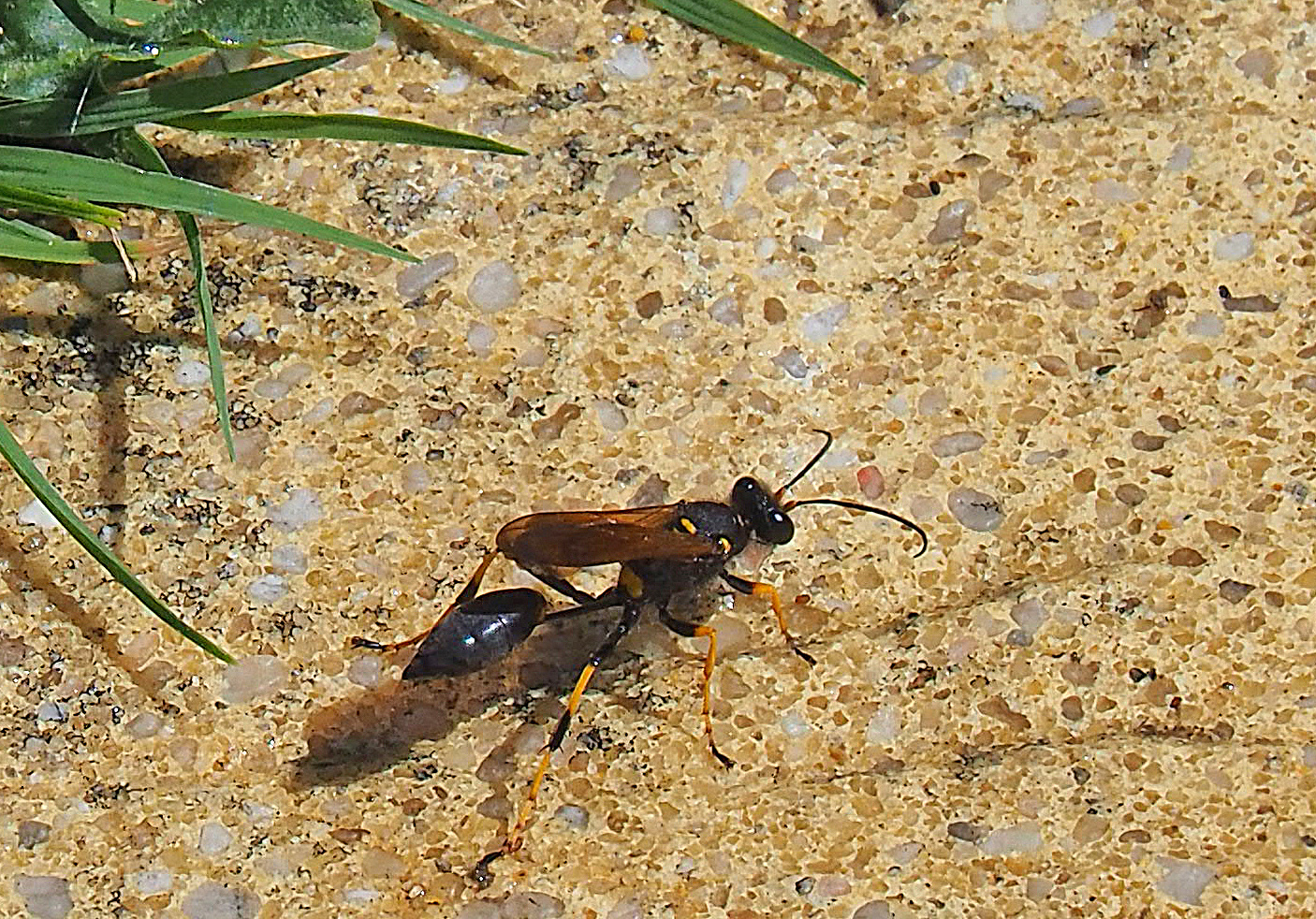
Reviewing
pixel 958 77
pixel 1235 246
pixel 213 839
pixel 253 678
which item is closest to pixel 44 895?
pixel 213 839

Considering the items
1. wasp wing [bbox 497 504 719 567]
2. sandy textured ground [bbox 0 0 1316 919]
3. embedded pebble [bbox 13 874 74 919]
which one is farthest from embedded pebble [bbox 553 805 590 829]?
embedded pebble [bbox 13 874 74 919]

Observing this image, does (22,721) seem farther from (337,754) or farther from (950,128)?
(950,128)

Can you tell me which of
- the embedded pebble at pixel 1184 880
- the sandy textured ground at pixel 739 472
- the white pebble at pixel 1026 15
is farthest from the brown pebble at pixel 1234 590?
the white pebble at pixel 1026 15

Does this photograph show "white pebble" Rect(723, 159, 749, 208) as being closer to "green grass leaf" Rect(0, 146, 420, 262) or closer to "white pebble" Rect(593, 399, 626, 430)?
"white pebble" Rect(593, 399, 626, 430)

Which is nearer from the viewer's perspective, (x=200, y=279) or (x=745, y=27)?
(x=200, y=279)

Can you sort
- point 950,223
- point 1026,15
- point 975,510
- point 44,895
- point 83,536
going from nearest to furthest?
point 83,536 < point 44,895 < point 975,510 < point 950,223 < point 1026,15

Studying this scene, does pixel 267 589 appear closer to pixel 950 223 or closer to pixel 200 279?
pixel 200 279
